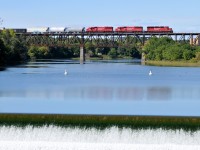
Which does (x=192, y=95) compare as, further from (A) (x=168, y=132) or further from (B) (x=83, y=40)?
(B) (x=83, y=40)

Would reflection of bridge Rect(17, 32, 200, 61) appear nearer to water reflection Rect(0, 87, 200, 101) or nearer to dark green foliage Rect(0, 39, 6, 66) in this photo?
dark green foliage Rect(0, 39, 6, 66)

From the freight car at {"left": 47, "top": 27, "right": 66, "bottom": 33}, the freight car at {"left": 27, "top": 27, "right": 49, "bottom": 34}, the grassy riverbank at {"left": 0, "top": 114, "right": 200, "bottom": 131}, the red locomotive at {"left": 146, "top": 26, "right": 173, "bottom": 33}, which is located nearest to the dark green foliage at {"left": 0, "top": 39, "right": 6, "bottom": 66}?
the red locomotive at {"left": 146, "top": 26, "right": 173, "bottom": 33}

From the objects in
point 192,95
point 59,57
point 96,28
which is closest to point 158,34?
point 96,28

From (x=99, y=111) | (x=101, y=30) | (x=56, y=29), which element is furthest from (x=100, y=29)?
(x=99, y=111)

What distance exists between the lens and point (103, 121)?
22375 millimetres

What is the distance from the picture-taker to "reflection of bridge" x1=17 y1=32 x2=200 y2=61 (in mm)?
154250

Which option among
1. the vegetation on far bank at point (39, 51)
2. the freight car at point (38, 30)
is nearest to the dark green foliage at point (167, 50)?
the vegetation on far bank at point (39, 51)

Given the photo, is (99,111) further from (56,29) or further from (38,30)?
(38,30)

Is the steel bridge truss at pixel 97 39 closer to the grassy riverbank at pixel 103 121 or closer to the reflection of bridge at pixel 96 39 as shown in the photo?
the reflection of bridge at pixel 96 39

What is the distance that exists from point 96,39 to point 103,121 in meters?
140

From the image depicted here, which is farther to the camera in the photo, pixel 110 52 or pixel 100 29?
pixel 110 52

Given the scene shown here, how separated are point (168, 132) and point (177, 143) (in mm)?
1405

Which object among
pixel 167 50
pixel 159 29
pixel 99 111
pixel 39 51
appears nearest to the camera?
pixel 99 111

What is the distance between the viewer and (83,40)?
521ft
